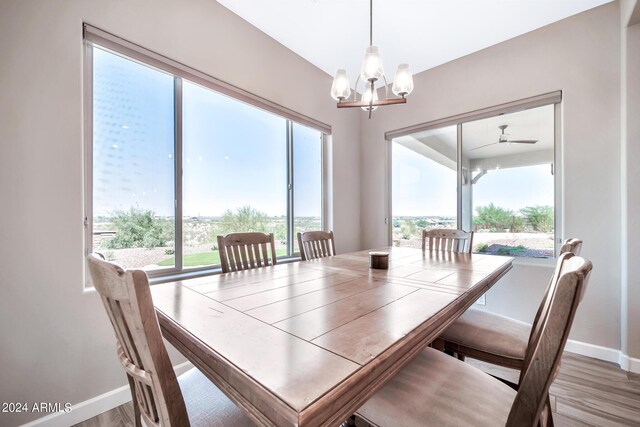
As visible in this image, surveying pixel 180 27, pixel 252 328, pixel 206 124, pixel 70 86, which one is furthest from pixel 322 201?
pixel 252 328

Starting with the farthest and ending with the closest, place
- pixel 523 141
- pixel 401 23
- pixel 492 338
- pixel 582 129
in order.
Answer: pixel 523 141 < pixel 401 23 < pixel 582 129 < pixel 492 338

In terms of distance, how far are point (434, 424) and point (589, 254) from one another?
7.86ft

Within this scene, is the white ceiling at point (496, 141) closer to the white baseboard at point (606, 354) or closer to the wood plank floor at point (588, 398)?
the white baseboard at point (606, 354)

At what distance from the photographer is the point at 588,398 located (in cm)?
163

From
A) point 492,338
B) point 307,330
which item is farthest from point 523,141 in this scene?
point 307,330

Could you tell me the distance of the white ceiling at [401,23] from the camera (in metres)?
2.12

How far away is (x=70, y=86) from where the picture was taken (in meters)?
1.46

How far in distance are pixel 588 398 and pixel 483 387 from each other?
1.45 metres

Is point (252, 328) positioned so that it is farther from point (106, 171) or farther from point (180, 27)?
point (180, 27)

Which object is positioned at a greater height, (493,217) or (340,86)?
(340,86)

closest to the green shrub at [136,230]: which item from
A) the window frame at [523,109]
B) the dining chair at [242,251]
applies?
the dining chair at [242,251]

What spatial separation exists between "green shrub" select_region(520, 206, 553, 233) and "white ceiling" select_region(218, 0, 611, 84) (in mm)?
1666

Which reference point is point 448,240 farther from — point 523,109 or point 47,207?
point 47,207

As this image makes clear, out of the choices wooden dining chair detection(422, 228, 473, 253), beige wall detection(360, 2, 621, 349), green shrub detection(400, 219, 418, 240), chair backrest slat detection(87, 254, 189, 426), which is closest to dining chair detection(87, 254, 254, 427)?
chair backrest slat detection(87, 254, 189, 426)
